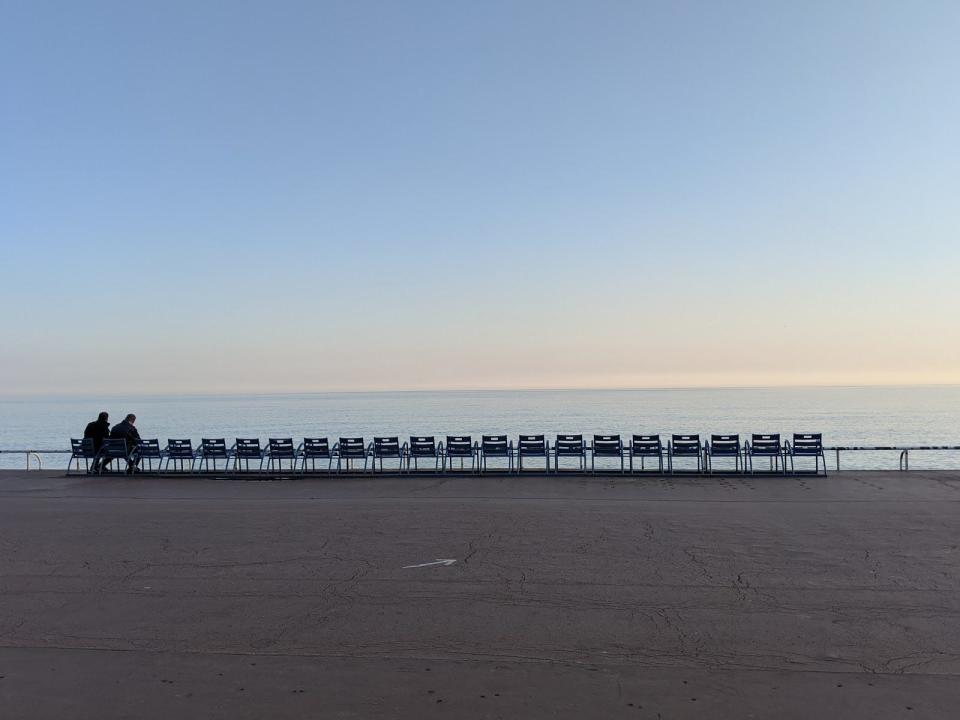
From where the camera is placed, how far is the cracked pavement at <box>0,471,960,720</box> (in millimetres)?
5137

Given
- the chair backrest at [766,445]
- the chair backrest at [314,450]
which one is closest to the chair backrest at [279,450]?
the chair backrest at [314,450]

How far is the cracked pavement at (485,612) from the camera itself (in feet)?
16.9

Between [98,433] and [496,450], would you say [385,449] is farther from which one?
[98,433]

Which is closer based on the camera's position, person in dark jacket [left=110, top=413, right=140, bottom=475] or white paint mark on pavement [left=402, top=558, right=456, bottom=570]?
white paint mark on pavement [left=402, top=558, right=456, bottom=570]

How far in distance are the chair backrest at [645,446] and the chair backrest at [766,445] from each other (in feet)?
6.76

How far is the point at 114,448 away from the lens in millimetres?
19859

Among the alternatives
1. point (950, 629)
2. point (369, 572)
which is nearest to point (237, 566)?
point (369, 572)

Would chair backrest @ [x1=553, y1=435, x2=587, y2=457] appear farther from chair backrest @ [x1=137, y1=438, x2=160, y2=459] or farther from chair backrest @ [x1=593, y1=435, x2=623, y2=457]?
chair backrest @ [x1=137, y1=438, x2=160, y2=459]

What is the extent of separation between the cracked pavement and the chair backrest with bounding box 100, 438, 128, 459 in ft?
21.5

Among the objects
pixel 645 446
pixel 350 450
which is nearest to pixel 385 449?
pixel 350 450

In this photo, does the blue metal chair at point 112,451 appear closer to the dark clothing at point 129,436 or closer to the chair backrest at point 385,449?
the dark clothing at point 129,436

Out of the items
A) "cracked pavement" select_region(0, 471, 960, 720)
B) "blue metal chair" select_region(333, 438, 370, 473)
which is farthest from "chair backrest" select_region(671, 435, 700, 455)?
"blue metal chair" select_region(333, 438, 370, 473)

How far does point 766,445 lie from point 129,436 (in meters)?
15.0

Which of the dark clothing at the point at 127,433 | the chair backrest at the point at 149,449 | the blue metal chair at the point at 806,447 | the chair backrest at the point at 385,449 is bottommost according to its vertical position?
the blue metal chair at the point at 806,447
